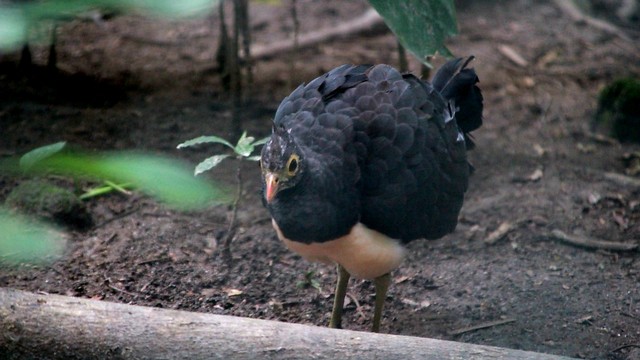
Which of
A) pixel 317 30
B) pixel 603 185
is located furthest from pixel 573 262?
pixel 317 30

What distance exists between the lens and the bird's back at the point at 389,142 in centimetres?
367

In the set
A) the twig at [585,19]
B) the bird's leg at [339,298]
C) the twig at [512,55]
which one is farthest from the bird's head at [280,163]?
the twig at [585,19]

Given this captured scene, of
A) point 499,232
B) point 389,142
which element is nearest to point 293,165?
point 389,142

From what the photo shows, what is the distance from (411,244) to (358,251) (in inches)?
48.5

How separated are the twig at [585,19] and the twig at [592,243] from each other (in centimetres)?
376

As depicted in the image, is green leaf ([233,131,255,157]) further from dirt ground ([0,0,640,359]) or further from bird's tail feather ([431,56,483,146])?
bird's tail feather ([431,56,483,146])

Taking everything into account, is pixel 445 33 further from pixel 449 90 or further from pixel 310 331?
pixel 310 331

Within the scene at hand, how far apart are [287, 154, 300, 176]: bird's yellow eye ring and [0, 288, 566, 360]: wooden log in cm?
65

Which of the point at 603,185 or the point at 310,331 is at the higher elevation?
the point at 310,331

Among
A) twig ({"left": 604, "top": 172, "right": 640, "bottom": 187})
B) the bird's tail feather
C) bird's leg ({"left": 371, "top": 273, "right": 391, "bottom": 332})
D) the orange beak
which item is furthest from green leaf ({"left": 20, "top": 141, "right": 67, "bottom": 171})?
twig ({"left": 604, "top": 172, "right": 640, "bottom": 187})

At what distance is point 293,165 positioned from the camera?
343 cm

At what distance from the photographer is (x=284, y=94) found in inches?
253

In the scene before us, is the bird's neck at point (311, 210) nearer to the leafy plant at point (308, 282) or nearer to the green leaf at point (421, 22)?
the leafy plant at point (308, 282)

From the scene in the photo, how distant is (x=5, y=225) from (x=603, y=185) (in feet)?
12.9
